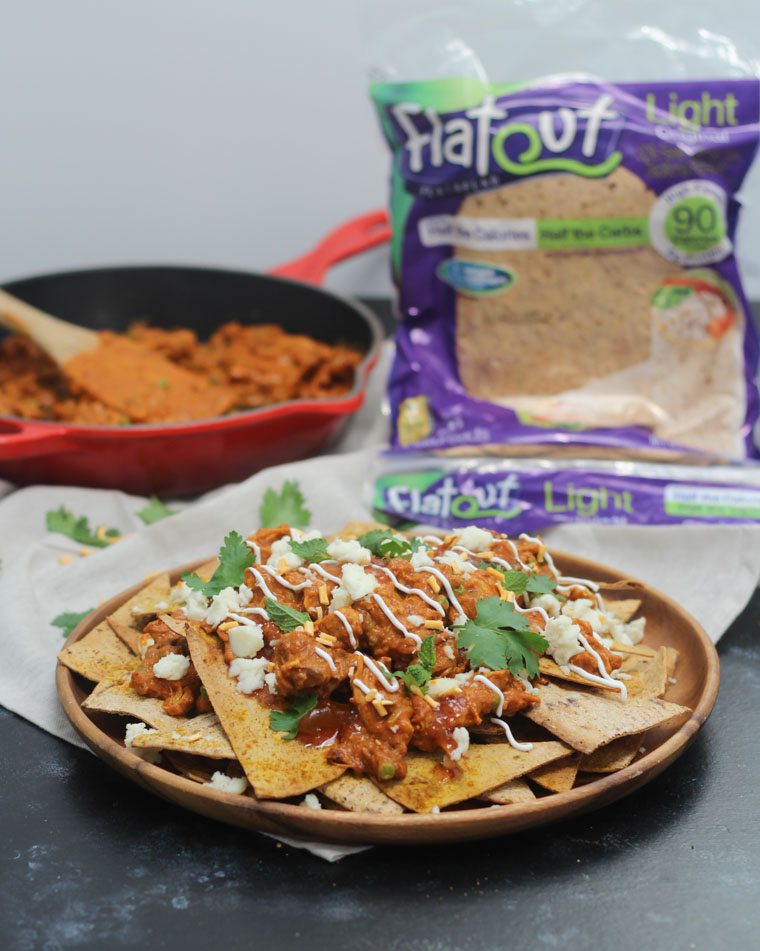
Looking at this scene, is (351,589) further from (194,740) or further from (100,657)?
(100,657)

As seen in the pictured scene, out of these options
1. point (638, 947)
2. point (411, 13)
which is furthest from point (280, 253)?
point (638, 947)

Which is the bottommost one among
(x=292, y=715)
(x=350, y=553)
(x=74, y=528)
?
(x=74, y=528)

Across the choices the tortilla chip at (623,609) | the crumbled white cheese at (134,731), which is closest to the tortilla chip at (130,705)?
the crumbled white cheese at (134,731)

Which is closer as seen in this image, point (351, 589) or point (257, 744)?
point (257, 744)

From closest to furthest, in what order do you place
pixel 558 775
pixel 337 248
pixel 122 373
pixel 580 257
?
pixel 558 775 < pixel 580 257 < pixel 122 373 < pixel 337 248

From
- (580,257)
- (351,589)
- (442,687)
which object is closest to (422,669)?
(442,687)

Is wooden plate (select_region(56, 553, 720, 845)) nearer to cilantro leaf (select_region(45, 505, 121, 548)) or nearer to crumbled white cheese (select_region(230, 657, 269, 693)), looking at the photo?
crumbled white cheese (select_region(230, 657, 269, 693))
